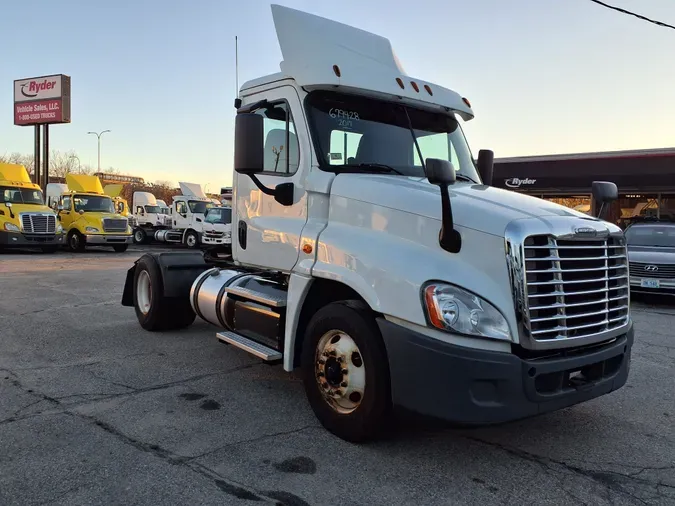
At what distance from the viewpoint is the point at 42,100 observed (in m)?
40.7

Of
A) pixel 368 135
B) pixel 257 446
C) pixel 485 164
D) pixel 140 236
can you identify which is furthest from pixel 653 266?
pixel 140 236

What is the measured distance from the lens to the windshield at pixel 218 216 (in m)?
24.9

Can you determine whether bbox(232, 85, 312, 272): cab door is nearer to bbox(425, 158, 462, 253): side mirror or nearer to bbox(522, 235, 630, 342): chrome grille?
bbox(425, 158, 462, 253): side mirror

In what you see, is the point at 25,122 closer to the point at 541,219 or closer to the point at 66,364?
the point at 66,364

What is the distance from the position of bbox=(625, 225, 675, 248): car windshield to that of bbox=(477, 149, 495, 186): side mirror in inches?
328

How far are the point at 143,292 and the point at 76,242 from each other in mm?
18631

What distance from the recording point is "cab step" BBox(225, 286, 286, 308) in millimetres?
4707

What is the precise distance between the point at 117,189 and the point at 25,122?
11971mm

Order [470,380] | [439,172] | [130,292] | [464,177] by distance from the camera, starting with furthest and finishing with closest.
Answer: [130,292]
[464,177]
[439,172]
[470,380]

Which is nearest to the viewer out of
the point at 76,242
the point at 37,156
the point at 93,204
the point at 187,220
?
the point at 76,242

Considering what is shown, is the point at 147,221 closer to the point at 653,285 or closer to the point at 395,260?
the point at 653,285

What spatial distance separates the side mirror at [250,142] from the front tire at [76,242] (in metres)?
21.7

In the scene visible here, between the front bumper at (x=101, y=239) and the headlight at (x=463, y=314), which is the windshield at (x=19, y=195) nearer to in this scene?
the front bumper at (x=101, y=239)

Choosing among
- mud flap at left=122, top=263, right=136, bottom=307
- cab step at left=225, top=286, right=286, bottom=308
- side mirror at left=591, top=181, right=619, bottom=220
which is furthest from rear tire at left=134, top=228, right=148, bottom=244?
side mirror at left=591, top=181, right=619, bottom=220
